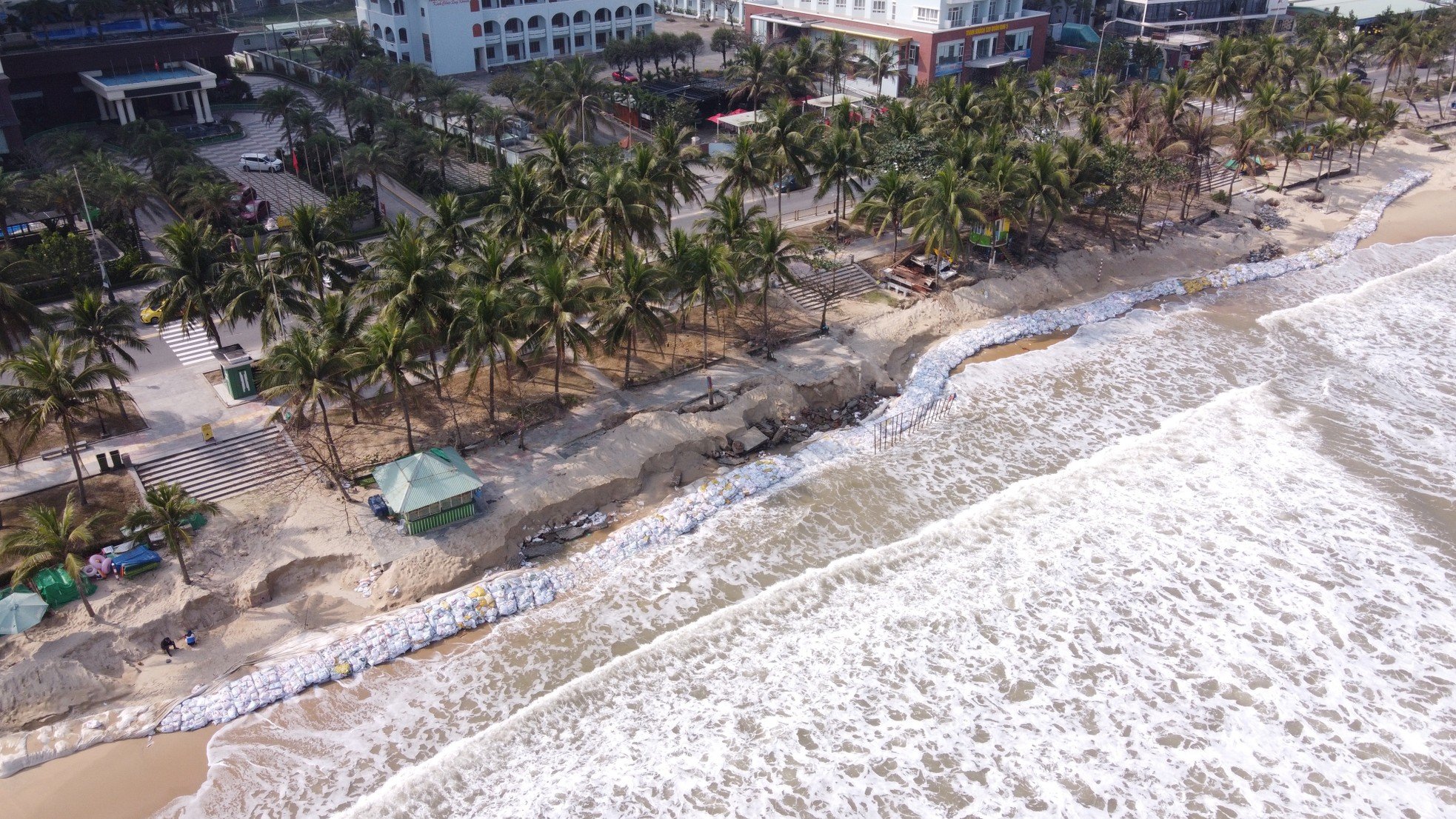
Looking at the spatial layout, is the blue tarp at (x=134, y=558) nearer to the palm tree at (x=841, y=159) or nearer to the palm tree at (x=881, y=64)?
the palm tree at (x=841, y=159)

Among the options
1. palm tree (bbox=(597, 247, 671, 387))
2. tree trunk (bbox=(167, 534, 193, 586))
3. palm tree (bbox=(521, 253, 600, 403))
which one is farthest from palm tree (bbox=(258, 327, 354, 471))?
palm tree (bbox=(597, 247, 671, 387))

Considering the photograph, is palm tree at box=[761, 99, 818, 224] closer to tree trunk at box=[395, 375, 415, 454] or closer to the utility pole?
tree trunk at box=[395, 375, 415, 454]

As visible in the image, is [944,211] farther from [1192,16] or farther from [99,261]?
[1192,16]

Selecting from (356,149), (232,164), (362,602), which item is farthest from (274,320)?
(232,164)

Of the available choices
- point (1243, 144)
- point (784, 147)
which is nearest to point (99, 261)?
point (784, 147)

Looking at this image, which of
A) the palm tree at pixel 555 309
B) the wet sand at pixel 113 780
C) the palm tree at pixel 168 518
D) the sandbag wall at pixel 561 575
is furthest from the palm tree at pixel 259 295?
the wet sand at pixel 113 780

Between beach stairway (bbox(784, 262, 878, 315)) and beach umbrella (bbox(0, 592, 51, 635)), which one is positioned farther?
beach stairway (bbox(784, 262, 878, 315))

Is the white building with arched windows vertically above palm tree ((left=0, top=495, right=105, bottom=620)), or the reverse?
the white building with arched windows
